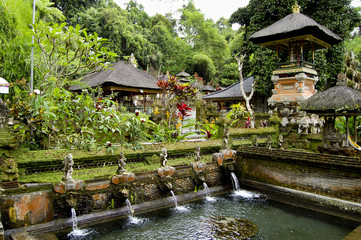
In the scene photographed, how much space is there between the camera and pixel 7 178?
4.58 meters

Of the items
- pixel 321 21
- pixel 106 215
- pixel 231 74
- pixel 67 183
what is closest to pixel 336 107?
pixel 106 215

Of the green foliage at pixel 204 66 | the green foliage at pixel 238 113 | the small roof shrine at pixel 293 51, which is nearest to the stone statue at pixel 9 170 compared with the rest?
the green foliage at pixel 238 113

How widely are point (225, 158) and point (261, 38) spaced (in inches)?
375

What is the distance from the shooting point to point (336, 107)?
7766 mm

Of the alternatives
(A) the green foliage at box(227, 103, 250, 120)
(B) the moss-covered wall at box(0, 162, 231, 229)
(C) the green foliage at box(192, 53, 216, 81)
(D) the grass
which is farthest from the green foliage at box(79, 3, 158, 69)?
(B) the moss-covered wall at box(0, 162, 231, 229)

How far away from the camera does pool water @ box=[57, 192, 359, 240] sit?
4.74 metres

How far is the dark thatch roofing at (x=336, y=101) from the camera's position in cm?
757

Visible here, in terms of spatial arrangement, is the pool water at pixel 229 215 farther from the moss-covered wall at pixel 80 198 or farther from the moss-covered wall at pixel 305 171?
the moss-covered wall at pixel 305 171

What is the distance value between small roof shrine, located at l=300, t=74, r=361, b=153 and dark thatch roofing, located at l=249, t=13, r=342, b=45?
223 inches

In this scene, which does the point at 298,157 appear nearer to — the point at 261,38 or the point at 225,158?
the point at 225,158

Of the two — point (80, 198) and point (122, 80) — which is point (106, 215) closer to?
point (80, 198)

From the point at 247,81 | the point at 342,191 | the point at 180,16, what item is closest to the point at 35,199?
the point at 342,191

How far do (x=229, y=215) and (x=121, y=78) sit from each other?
510 inches

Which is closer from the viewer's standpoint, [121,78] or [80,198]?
[80,198]
